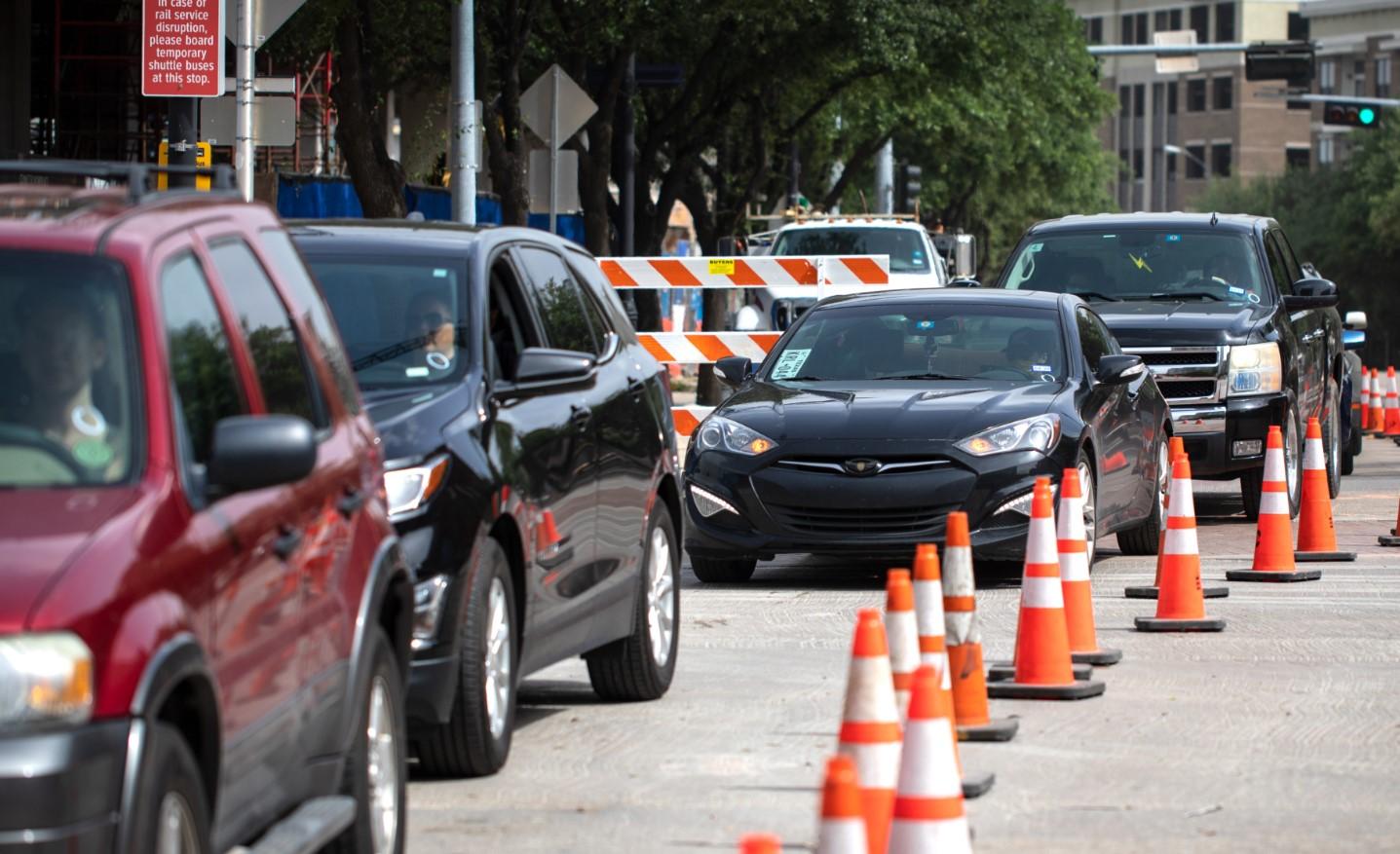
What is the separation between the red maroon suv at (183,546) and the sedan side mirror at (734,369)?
27.6 ft

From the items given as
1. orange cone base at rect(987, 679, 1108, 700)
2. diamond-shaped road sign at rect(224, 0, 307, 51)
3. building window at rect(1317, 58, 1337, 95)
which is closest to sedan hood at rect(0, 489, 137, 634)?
orange cone base at rect(987, 679, 1108, 700)

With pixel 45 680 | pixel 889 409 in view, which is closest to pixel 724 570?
pixel 889 409

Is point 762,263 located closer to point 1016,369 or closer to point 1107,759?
point 1016,369

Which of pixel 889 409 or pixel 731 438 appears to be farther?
pixel 731 438

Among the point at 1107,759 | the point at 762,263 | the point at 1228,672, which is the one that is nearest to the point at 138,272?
the point at 1107,759

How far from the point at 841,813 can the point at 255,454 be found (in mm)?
1373

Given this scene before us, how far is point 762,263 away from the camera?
2072 centimetres

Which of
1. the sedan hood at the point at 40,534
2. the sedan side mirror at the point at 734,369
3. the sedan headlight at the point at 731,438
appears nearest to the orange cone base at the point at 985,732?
the sedan hood at the point at 40,534

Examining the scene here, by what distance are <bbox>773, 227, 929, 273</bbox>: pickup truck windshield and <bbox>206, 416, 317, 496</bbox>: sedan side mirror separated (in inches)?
1089

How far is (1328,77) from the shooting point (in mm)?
105500

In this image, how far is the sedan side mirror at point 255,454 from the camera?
5.16 m

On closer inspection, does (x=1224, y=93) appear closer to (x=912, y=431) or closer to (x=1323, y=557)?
(x=1323, y=557)

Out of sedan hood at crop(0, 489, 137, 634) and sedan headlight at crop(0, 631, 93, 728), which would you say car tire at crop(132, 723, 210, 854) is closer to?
sedan headlight at crop(0, 631, 93, 728)

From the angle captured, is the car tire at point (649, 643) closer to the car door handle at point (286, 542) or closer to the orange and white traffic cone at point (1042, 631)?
the orange and white traffic cone at point (1042, 631)
